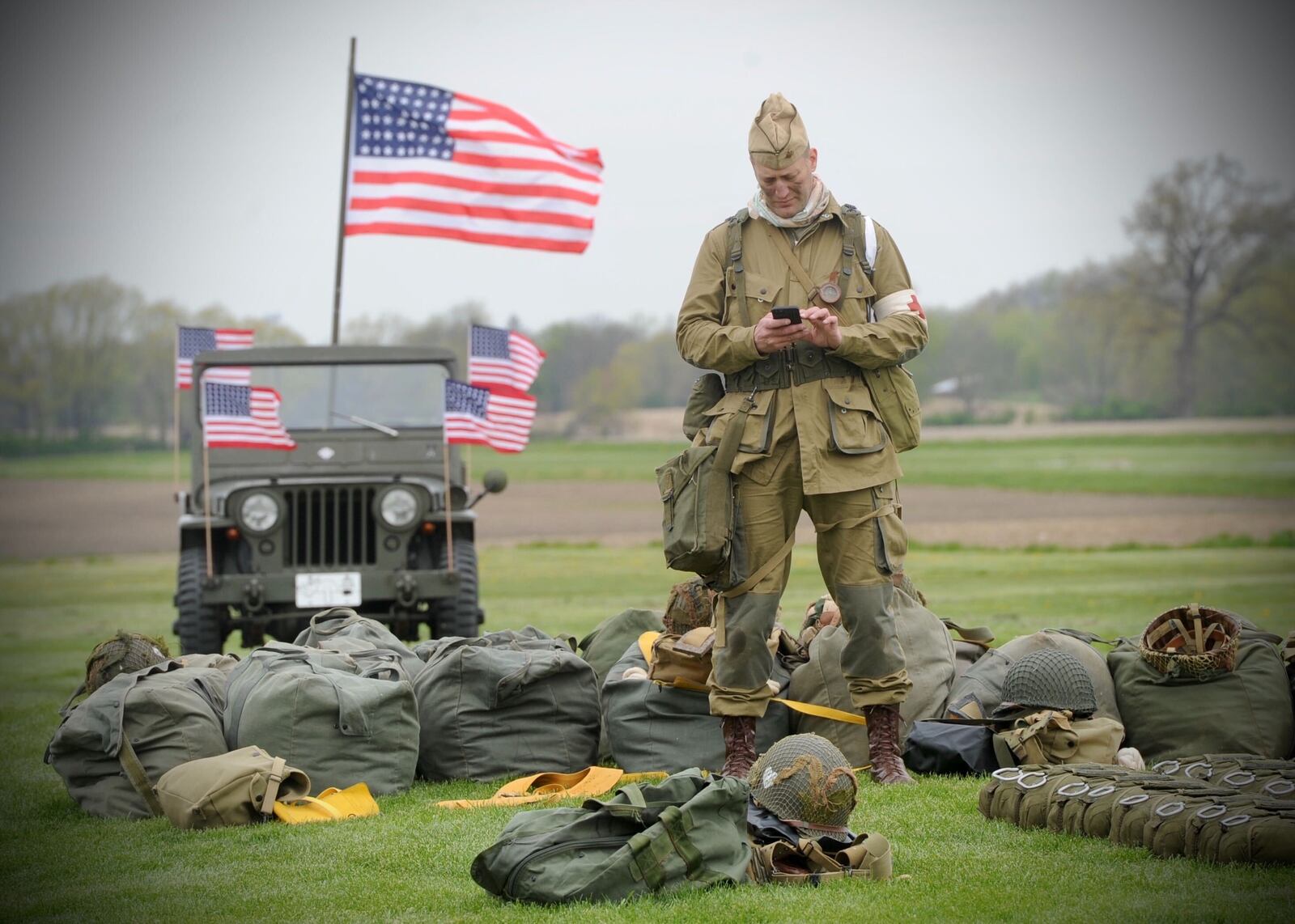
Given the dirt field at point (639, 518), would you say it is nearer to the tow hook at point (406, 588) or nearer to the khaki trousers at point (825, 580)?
the tow hook at point (406, 588)

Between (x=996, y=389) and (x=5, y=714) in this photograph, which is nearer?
(x=5, y=714)

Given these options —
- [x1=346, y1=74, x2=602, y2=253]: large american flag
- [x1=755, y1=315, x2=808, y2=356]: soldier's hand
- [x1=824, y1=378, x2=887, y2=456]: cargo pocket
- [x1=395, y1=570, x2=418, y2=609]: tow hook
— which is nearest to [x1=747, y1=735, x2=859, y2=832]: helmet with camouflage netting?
[x1=824, y1=378, x2=887, y2=456]: cargo pocket

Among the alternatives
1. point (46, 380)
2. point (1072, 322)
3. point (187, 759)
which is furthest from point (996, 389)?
point (187, 759)

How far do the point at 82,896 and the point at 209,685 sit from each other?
5.83 feet

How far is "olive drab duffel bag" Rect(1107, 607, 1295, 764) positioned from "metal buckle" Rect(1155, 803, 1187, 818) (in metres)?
1.39

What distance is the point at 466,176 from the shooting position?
13.4 m

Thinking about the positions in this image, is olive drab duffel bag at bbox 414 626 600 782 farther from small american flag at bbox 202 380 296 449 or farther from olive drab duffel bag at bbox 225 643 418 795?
small american flag at bbox 202 380 296 449

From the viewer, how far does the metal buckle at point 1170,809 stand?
436 cm

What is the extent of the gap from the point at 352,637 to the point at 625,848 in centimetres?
311

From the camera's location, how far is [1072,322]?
83.4m

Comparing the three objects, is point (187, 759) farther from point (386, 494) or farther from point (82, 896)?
point (386, 494)

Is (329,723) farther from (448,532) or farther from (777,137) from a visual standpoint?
(448,532)

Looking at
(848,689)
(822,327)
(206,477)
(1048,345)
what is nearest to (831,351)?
(822,327)

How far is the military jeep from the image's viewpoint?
10828mm
